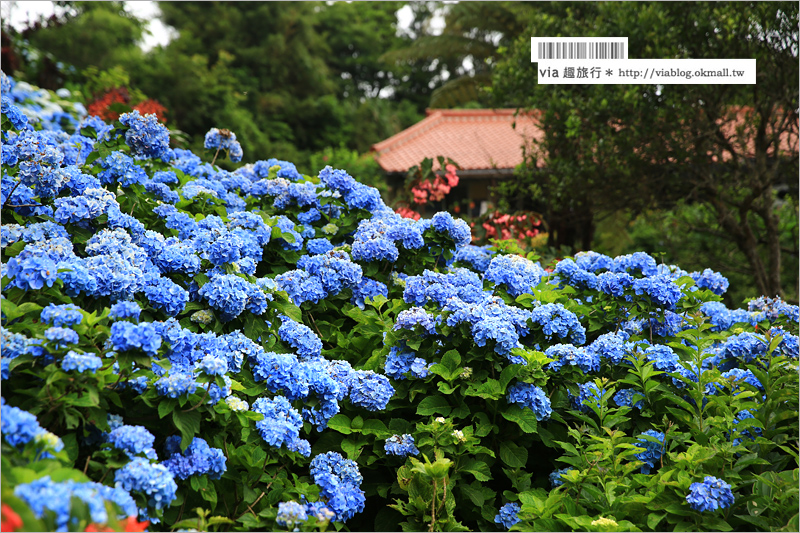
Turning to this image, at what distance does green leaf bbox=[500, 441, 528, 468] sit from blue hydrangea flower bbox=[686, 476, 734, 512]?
24.7 inches

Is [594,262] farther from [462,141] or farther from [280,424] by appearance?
[462,141]

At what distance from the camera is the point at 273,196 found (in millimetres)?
3594

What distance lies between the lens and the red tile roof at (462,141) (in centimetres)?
1238

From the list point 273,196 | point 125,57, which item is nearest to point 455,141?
point 125,57

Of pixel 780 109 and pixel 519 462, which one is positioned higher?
pixel 780 109

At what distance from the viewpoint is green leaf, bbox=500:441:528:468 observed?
2.45m

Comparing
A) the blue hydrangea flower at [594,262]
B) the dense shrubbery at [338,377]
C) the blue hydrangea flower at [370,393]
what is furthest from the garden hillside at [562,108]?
the blue hydrangea flower at [370,393]

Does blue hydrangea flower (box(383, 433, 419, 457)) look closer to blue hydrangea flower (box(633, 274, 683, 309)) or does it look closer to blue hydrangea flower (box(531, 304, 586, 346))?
blue hydrangea flower (box(531, 304, 586, 346))

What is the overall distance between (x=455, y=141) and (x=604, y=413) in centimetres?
1138

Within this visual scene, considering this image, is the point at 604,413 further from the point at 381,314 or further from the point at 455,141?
the point at 455,141

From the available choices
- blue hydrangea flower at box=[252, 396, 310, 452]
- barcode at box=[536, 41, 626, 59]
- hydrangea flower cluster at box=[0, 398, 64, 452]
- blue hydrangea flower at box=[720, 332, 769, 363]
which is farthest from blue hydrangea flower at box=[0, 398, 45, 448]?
barcode at box=[536, 41, 626, 59]

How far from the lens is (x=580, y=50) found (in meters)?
3.49

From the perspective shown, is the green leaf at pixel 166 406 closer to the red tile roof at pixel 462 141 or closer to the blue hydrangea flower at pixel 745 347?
the blue hydrangea flower at pixel 745 347

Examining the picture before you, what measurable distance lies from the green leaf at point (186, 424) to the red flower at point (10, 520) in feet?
2.04
